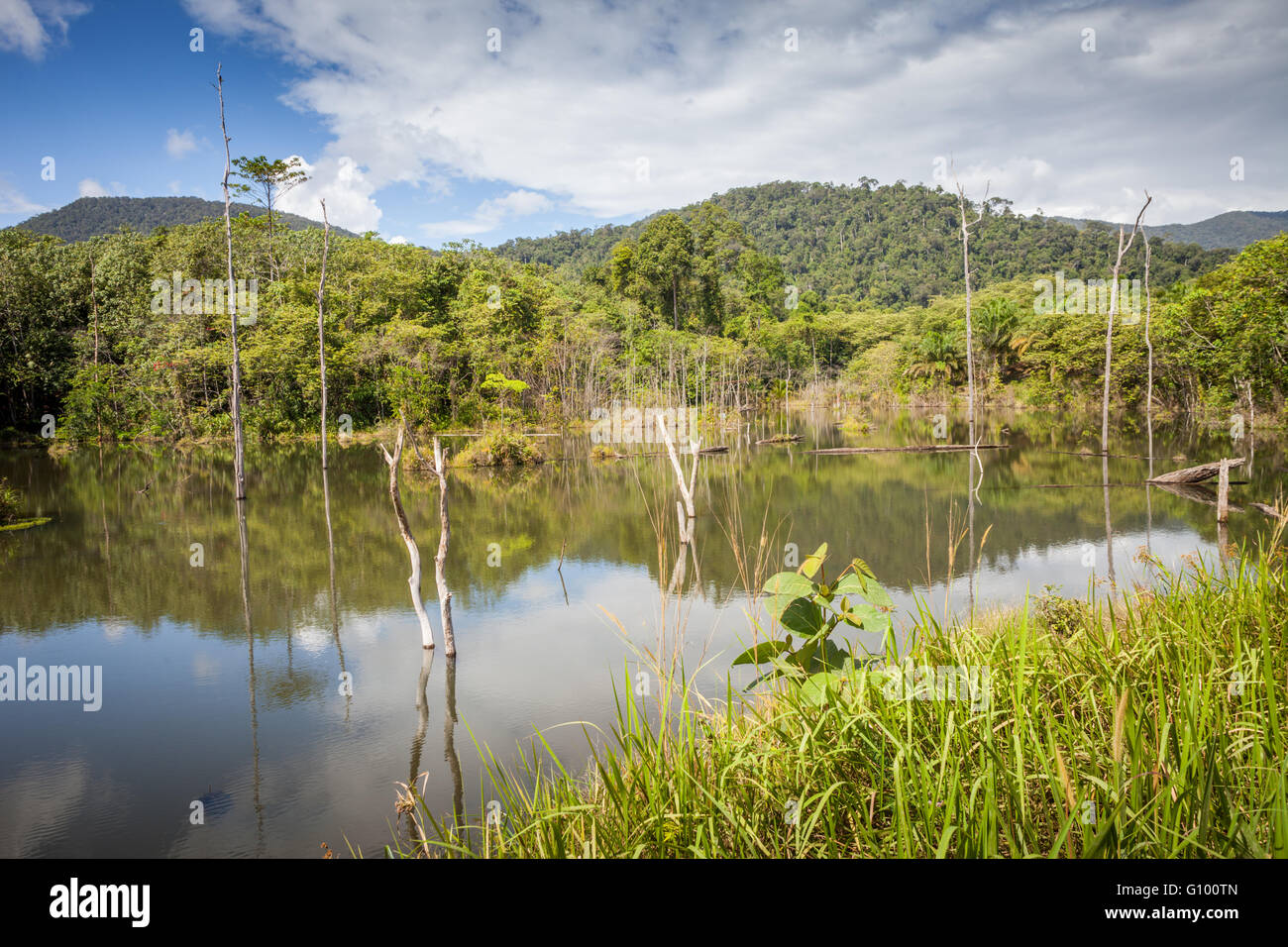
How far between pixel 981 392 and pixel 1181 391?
43.2 feet

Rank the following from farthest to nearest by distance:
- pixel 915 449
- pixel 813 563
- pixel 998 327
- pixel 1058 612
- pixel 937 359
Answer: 1. pixel 937 359
2. pixel 998 327
3. pixel 915 449
4. pixel 1058 612
5. pixel 813 563

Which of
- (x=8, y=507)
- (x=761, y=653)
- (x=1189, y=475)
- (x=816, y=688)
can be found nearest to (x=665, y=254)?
(x=1189, y=475)

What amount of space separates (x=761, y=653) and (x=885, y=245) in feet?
296

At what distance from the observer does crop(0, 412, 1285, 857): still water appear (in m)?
4.44

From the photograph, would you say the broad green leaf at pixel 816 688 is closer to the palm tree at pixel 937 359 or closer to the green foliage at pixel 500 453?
the green foliage at pixel 500 453

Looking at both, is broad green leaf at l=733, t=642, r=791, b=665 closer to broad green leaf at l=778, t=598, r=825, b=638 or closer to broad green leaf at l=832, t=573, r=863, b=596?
broad green leaf at l=778, t=598, r=825, b=638

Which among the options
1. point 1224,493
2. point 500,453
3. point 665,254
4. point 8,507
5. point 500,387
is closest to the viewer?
point 1224,493

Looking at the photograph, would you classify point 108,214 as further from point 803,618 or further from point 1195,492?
point 803,618

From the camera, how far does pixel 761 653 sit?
2506 mm

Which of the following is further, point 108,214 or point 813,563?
point 108,214

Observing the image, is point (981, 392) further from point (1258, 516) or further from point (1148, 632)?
point (1148, 632)

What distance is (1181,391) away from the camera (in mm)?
29641

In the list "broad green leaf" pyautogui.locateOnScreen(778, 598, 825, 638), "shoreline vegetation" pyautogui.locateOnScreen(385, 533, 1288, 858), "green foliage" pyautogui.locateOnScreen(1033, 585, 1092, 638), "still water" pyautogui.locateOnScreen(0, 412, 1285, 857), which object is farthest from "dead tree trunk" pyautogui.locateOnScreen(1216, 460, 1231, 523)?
"broad green leaf" pyautogui.locateOnScreen(778, 598, 825, 638)
